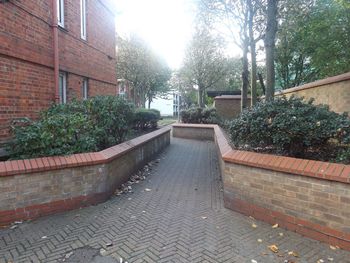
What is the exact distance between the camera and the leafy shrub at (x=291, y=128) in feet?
14.3

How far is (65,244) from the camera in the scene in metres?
3.46

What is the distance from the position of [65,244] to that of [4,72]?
3.93 metres

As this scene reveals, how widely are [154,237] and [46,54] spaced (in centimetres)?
551

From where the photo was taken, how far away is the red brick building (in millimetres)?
5758

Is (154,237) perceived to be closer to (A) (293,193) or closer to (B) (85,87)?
(A) (293,193)

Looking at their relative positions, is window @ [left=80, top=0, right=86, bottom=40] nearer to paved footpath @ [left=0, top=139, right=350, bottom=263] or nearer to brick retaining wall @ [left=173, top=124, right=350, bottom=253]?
paved footpath @ [left=0, top=139, right=350, bottom=263]

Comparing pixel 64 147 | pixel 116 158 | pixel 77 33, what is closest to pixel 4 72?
pixel 64 147

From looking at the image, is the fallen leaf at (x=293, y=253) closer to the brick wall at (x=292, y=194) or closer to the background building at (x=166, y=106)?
the brick wall at (x=292, y=194)

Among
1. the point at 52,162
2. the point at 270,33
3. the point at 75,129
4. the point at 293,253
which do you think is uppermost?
the point at 270,33

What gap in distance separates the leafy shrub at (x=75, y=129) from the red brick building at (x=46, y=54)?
772 millimetres

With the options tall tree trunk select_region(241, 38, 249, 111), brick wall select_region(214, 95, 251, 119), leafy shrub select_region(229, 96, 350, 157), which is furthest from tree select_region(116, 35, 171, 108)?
leafy shrub select_region(229, 96, 350, 157)

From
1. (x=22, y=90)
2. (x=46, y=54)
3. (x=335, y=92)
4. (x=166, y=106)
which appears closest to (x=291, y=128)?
(x=335, y=92)

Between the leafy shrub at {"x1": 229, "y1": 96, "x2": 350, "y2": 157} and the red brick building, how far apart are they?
15.1 ft

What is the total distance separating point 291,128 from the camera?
445 centimetres
